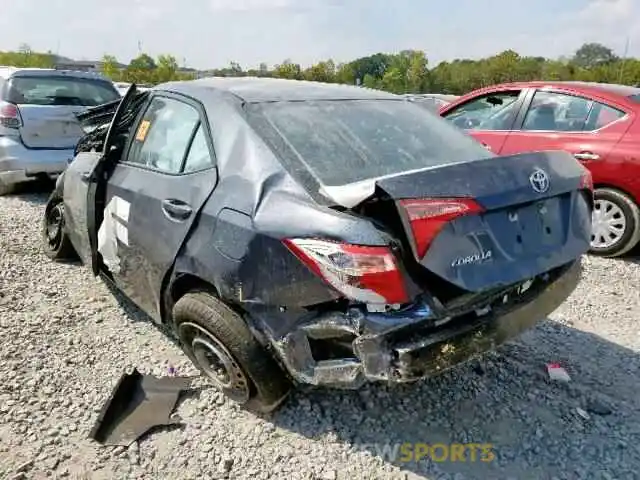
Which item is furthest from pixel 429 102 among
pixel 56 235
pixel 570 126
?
pixel 56 235

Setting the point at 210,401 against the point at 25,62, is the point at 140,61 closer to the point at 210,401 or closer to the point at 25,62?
the point at 25,62

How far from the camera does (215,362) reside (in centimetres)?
278

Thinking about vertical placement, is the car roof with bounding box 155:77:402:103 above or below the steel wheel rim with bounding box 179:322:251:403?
above

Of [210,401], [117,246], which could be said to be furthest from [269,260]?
[117,246]

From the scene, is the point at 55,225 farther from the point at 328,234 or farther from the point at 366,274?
the point at 366,274

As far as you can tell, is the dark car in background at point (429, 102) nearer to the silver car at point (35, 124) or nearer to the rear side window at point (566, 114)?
the rear side window at point (566, 114)

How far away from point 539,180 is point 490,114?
395 cm

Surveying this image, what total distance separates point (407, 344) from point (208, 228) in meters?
1.03

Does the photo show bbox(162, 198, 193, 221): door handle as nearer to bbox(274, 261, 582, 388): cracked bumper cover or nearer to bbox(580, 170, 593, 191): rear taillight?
bbox(274, 261, 582, 388): cracked bumper cover

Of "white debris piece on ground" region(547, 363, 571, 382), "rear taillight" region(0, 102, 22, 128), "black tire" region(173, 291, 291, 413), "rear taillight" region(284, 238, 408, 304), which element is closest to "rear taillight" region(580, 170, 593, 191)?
"white debris piece on ground" region(547, 363, 571, 382)

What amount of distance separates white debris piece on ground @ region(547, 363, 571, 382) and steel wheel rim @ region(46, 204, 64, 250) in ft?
12.3

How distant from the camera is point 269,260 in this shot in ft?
7.34

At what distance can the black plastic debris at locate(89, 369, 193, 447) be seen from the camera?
2568 millimetres

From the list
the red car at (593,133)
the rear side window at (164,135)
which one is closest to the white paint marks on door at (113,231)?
the rear side window at (164,135)
